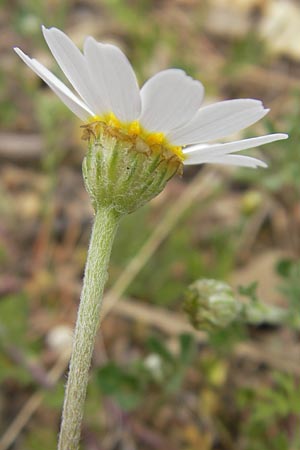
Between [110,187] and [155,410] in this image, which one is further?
[155,410]

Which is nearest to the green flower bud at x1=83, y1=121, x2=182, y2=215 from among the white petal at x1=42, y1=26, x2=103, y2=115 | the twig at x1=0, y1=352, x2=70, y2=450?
the white petal at x1=42, y1=26, x2=103, y2=115

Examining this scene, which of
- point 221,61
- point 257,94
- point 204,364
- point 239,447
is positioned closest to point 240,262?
point 204,364

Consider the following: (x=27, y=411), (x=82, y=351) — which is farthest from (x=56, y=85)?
(x=27, y=411)

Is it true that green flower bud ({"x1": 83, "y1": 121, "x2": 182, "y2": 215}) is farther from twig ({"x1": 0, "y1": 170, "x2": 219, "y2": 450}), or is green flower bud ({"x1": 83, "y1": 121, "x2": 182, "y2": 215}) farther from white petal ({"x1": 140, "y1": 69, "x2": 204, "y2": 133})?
twig ({"x1": 0, "y1": 170, "x2": 219, "y2": 450})

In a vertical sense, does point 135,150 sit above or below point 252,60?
below

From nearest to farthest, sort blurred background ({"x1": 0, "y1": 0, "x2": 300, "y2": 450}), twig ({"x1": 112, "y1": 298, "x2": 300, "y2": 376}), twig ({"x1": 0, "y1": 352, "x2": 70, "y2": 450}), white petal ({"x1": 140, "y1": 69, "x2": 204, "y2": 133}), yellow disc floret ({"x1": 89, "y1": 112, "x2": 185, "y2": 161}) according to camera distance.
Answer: white petal ({"x1": 140, "y1": 69, "x2": 204, "y2": 133}) < yellow disc floret ({"x1": 89, "y1": 112, "x2": 185, "y2": 161}) < blurred background ({"x1": 0, "y1": 0, "x2": 300, "y2": 450}) < twig ({"x1": 0, "y1": 352, "x2": 70, "y2": 450}) < twig ({"x1": 112, "y1": 298, "x2": 300, "y2": 376})

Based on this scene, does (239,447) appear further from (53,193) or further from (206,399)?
(53,193)

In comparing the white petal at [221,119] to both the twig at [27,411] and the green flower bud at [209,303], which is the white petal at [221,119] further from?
the twig at [27,411]
